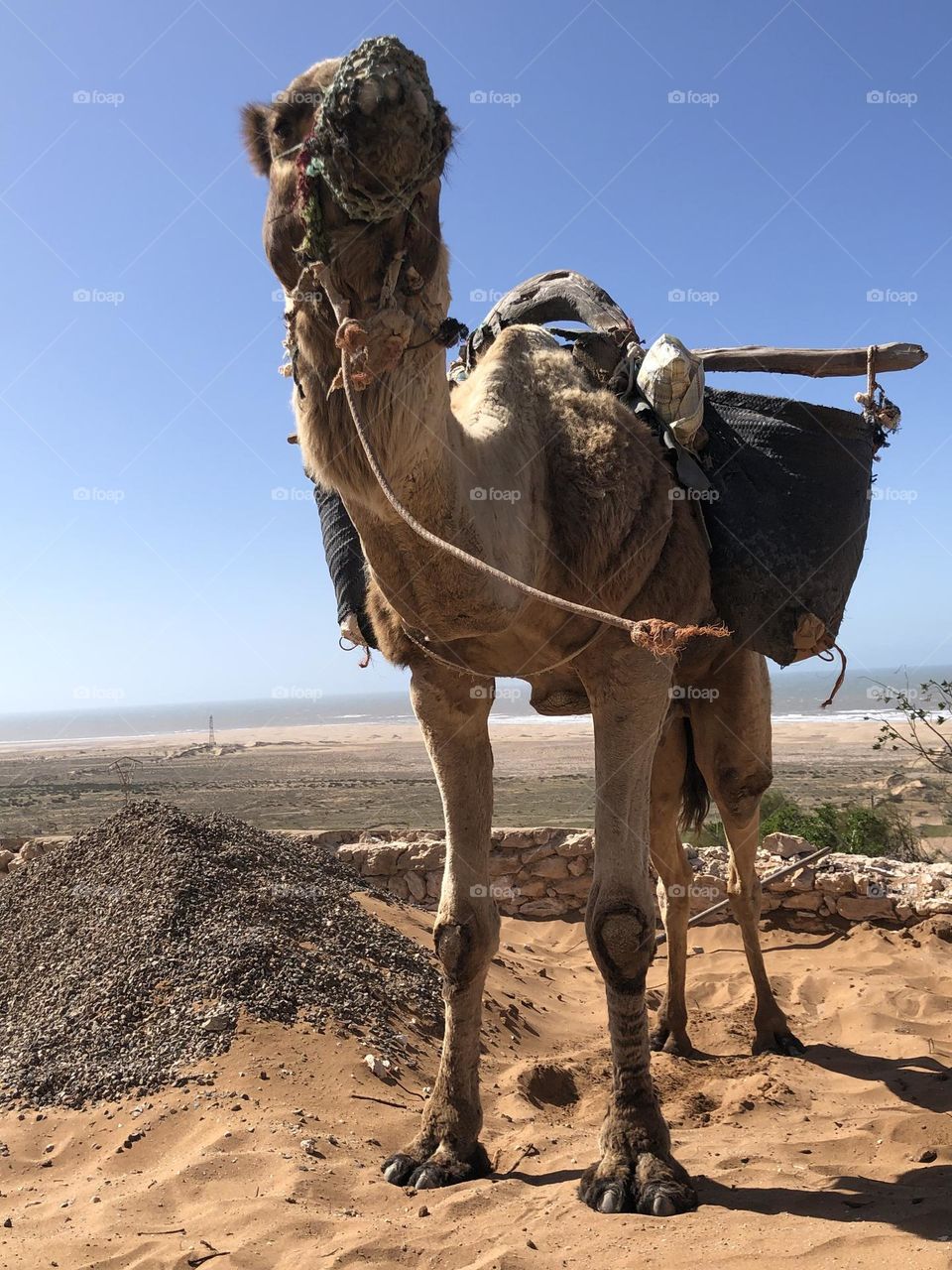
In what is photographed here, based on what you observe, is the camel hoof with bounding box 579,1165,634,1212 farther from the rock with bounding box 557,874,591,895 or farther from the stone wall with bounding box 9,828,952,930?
the rock with bounding box 557,874,591,895

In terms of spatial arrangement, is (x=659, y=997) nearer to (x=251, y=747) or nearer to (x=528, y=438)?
(x=528, y=438)

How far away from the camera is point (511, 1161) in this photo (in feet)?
14.0

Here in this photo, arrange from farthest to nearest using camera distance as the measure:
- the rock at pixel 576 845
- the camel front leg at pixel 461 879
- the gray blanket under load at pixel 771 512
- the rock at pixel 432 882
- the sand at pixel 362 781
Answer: the sand at pixel 362 781 → the rock at pixel 432 882 → the rock at pixel 576 845 → the gray blanket under load at pixel 771 512 → the camel front leg at pixel 461 879

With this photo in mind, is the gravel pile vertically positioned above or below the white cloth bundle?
below

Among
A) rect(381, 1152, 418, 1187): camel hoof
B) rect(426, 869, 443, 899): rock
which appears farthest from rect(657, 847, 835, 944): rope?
rect(381, 1152, 418, 1187): camel hoof

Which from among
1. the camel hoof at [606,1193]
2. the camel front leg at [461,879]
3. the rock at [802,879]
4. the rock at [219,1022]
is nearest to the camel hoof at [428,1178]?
the camel front leg at [461,879]

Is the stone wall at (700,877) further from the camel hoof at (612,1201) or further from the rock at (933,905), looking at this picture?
the camel hoof at (612,1201)

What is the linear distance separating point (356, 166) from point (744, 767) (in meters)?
4.60

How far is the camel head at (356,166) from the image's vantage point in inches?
104

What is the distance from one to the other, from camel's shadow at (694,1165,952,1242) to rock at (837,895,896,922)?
512cm

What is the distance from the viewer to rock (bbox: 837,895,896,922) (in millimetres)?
8836

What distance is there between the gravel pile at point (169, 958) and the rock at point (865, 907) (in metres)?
Answer: 4.15

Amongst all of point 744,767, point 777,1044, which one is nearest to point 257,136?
point 744,767

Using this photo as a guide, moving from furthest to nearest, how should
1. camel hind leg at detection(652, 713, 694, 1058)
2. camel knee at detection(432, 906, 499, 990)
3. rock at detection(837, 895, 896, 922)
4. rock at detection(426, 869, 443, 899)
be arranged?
rock at detection(426, 869, 443, 899)
rock at detection(837, 895, 896, 922)
camel hind leg at detection(652, 713, 694, 1058)
camel knee at detection(432, 906, 499, 990)
